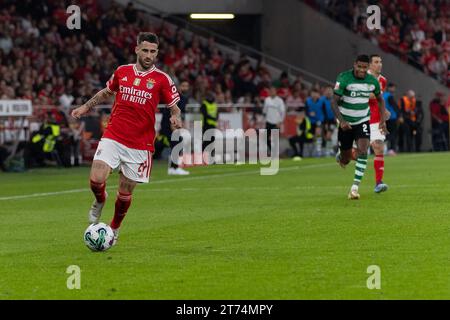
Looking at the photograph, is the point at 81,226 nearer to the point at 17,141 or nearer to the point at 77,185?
the point at 77,185

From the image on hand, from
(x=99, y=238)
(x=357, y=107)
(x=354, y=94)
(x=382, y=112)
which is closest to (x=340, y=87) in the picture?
(x=354, y=94)

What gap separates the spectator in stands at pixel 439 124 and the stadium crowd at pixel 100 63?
4.25 meters

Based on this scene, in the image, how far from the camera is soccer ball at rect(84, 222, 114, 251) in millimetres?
13930

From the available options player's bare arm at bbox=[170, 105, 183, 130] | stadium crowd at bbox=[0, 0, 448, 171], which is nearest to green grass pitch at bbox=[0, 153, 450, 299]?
player's bare arm at bbox=[170, 105, 183, 130]

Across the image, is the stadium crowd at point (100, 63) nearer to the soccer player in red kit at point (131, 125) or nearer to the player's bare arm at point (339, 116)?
the player's bare arm at point (339, 116)

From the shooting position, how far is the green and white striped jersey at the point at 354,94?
816 inches

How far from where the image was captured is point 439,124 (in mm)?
43594

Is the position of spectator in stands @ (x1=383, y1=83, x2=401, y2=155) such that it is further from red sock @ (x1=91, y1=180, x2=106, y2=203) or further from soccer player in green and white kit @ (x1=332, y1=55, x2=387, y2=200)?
red sock @ (x1=91, y1=180, x2=106, y2=203)

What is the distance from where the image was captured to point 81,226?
17.1 m

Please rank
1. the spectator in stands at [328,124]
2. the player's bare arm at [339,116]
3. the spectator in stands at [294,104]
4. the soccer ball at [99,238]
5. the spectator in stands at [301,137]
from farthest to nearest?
the spectator in stands at [294,104]
the spectator in stands at [328,124]
the spectator in stands at [301,137]
the player's bare arm at [339,116]
the soccer ball at [99,238]

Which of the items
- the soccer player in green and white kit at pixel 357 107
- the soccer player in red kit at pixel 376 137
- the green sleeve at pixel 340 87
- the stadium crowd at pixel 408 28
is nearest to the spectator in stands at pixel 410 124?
the stadium crowd at pixel 408 28
